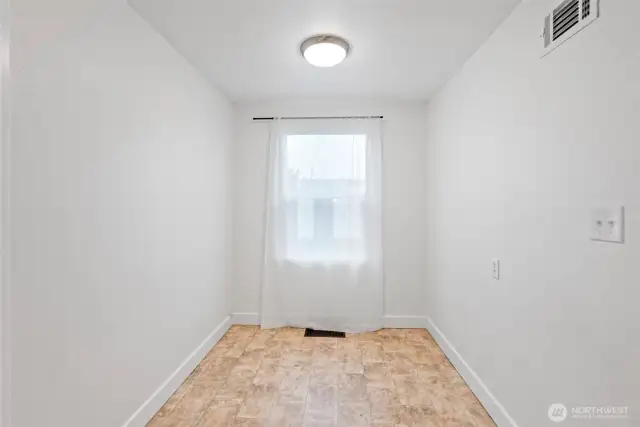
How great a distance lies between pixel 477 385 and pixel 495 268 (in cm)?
81

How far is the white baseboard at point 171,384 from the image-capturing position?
198 cm

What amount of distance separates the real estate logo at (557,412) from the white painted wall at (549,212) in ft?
0.12

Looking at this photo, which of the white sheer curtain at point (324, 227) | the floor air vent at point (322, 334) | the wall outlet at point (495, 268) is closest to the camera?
the wall outlet at point (495, 268)

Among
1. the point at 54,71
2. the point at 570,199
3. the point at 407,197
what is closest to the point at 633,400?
the point at 570,199

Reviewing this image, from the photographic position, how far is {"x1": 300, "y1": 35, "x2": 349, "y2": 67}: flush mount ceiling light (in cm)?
231

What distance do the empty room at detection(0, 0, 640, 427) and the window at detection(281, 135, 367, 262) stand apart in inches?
0.9

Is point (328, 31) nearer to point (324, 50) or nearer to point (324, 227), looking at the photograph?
point (324, 50)

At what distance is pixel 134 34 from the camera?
77.1 inches

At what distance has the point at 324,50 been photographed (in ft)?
7.80

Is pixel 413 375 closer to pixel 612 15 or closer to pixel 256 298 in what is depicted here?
pixel 256 298

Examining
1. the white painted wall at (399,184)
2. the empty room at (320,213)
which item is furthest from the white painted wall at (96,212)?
the white painted wall at (399,184)

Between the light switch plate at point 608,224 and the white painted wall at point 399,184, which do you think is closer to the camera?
the light switch plate at point 608,224

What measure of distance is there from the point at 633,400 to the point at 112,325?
6.90 ft

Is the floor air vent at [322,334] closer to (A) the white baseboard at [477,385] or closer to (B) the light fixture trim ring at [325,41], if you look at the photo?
(A) the white baseboard at [477,385]
